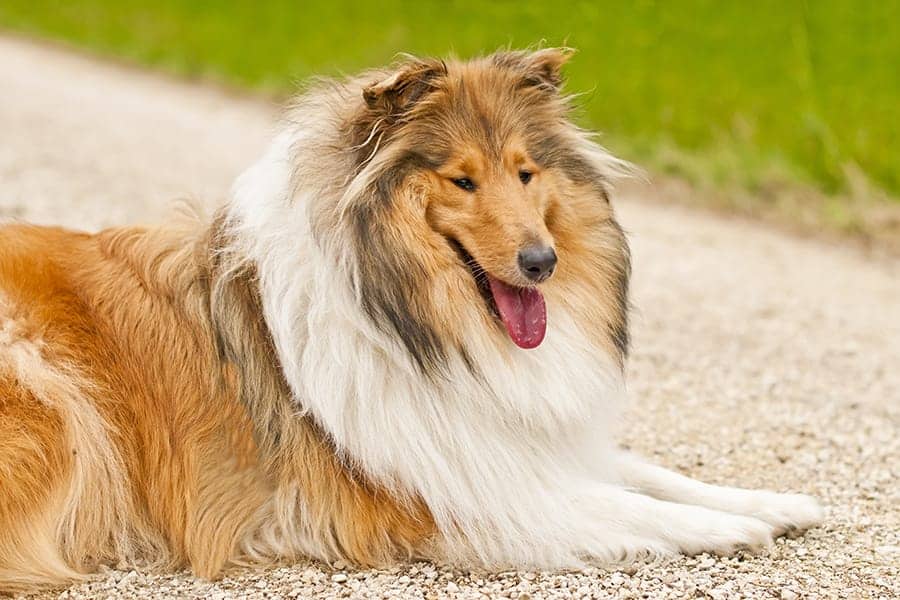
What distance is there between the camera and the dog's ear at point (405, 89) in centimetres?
379

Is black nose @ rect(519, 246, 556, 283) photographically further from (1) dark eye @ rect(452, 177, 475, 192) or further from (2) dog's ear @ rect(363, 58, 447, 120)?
(2) dog's ear @ rect(363, 58, 447, 120)

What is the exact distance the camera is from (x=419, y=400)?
154 inches

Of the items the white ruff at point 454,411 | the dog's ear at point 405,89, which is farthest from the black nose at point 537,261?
the dog's ear at point 405,89

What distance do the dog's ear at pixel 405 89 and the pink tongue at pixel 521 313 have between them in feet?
2.16

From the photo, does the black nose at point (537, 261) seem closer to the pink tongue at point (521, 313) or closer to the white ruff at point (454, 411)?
the pink tongue at point (521, 313)

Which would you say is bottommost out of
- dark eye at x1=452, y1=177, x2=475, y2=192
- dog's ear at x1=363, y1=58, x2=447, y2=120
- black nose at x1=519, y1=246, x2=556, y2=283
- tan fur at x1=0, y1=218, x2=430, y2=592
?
tan fur at x1=0, y1=218, x2=430, y2=592

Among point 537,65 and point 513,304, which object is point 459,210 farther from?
point 537,65

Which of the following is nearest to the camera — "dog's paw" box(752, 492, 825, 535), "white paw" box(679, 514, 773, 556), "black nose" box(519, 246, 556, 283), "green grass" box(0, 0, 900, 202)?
"black nose" box(519, 246, 556, 283)

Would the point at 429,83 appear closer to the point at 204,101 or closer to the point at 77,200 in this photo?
the point at 77,200

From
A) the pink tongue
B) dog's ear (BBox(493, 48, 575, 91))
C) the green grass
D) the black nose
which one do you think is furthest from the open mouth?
the green grass

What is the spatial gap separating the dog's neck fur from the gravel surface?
0.80ft

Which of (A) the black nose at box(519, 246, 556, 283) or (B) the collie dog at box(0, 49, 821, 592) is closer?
(A) the black nose at box(519, 246, 556, 283)

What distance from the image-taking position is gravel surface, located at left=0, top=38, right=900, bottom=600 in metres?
3.92

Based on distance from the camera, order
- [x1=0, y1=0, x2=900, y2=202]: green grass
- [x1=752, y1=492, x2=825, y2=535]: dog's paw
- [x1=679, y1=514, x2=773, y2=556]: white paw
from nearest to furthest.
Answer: [x1=679, y1=514, x2=773, y2=556]: white paw
[x1=752, y1=492, x2=825, y2=535]: dog's paw
[x1=0, y1=0, x2=900, y2=202]: green grass
